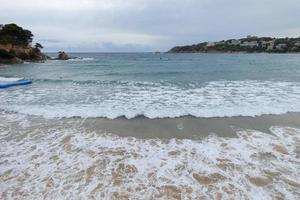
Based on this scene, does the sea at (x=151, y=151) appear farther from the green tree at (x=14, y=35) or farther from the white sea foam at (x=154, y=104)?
the green tree at (x=14, y=35)

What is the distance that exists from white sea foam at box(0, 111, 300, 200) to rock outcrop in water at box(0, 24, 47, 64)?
44.1m

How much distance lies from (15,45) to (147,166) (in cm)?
5267

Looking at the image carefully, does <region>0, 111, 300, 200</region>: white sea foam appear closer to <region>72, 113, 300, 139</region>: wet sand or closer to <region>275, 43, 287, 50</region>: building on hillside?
<region>72, 113, 300, 139</region>: wet sand

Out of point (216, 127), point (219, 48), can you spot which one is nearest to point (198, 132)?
point (216, 127)

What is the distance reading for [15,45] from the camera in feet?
156

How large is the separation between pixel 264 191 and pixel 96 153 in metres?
3.92

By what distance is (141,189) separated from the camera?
4.32 meters

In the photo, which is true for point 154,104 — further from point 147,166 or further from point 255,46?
point 255,46

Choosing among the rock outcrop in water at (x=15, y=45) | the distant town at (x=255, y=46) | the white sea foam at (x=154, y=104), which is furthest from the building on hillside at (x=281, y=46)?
the white sea foam at (x=154, y=104)

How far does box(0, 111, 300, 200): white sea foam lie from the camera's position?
423cm

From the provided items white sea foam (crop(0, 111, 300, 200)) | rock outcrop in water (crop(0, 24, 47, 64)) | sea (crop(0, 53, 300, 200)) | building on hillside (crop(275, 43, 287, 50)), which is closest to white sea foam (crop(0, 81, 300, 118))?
sea (crop(0, 53, 300, 200))

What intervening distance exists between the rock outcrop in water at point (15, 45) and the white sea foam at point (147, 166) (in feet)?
145

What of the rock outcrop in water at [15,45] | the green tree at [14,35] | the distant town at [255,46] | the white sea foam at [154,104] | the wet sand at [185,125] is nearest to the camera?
the wet sand at [185,125]

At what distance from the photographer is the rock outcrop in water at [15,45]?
43.7m
